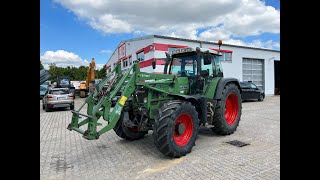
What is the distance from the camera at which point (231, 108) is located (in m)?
8.23

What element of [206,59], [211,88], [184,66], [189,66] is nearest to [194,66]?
[189,66]

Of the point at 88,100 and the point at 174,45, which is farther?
the point at 174,45

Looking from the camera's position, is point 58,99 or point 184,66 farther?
point 58,99

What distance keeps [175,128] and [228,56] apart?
19.6 m

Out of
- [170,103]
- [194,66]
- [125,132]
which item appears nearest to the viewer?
[170,103]

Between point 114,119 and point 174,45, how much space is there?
15.5 m

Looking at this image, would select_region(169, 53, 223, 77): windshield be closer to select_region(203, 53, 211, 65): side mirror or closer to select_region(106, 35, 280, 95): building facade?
select_region(203, 53, 211, 65): side mirror

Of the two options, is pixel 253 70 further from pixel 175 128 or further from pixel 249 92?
pixel 175 128

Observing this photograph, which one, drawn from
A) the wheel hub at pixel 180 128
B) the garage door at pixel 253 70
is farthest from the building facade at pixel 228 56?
the wheel hub at pixel 180 128

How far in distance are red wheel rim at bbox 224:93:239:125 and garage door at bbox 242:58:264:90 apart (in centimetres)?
1807
